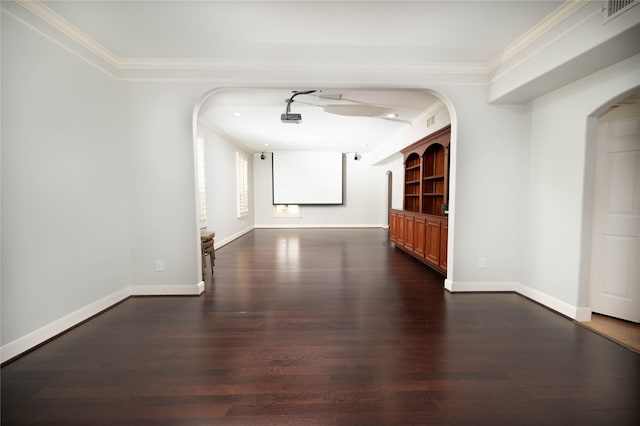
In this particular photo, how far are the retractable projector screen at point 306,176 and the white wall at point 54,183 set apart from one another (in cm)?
666

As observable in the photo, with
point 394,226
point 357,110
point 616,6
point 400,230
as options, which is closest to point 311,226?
point 394,226

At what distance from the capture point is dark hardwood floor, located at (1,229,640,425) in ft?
4.84

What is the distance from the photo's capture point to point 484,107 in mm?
3154

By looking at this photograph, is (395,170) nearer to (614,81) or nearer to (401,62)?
(401,62)

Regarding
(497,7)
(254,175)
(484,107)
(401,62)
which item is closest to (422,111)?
(484,107)

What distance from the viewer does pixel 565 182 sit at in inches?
105

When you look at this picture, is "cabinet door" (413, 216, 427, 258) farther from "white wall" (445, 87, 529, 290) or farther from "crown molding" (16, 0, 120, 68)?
"crown molding" (16, 0, 120, 68)

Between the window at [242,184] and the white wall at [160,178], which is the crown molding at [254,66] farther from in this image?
the window at [242,184]

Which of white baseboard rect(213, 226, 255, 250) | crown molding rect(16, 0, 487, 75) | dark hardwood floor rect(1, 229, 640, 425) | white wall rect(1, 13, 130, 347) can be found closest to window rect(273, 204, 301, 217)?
white baseboard rect(213, 226, 255, 250)

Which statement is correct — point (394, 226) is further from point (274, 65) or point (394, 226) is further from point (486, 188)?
point (274, 65)

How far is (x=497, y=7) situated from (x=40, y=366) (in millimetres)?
4518

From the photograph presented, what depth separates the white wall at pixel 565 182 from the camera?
2.35 meters

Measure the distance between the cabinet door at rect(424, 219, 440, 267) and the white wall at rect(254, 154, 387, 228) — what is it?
5.30 metres

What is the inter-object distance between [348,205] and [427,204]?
494cm
